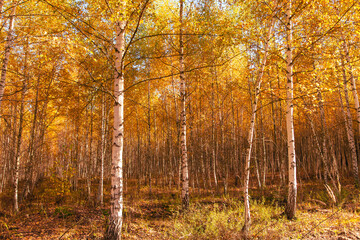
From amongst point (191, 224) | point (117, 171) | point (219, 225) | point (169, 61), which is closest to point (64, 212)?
point (117, 171)

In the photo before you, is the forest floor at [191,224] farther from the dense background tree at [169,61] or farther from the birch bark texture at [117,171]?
the birch bark texture at [117,171]

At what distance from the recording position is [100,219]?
6062 mm

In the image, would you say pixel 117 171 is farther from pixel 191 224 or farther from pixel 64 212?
pixel 64 212

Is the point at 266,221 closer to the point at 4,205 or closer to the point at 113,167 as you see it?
the point at 113,167

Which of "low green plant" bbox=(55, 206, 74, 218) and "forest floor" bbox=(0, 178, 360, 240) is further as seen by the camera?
"low green plant" bbox=(55, 206, 74, 218)

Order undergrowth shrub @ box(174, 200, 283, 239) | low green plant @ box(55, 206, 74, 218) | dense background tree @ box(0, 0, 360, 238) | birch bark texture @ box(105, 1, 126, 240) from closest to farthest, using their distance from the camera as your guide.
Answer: birch bark texture @ box(105, 1, 126, 240)
undergrowth shrub @ box(174, 200, 283, 239)
dense background tree @ box(0, 0, 360, 238)
low green plant @ box(55, 206, 74, 218)

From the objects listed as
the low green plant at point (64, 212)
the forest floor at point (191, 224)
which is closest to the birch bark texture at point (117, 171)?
the forest floor at point (191, 224)

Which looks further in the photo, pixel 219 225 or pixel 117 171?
pixel 219 225

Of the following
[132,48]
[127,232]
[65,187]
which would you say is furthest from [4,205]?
[132,48]

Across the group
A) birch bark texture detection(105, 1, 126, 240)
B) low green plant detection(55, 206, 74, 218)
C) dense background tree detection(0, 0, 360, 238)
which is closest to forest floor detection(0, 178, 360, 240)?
low green plant detection(55, 206, 74, 218)

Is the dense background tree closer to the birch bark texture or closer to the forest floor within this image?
the birch bark texture

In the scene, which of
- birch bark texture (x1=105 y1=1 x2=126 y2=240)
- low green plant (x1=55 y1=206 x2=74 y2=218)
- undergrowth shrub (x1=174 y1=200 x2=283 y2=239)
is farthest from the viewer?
low green plant (x1=55 y1=206 x2=74 y2=218)

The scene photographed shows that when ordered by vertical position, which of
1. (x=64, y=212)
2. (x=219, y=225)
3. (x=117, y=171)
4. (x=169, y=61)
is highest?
(x=169, y=61)

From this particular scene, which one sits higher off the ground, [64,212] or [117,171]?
[117,171]
